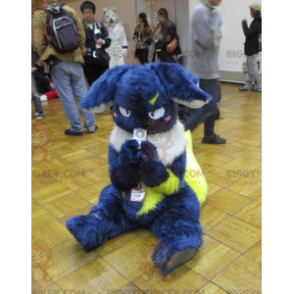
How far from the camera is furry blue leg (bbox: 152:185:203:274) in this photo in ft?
3.44

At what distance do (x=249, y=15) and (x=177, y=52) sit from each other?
35 centimetres

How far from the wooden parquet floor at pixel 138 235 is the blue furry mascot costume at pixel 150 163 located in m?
0.06

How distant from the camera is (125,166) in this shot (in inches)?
44.9

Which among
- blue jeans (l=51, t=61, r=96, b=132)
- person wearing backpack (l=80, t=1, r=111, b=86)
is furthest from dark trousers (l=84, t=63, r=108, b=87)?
blue jeans (l=51, t=61, r=96, b=132)

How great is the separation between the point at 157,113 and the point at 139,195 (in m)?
0.33

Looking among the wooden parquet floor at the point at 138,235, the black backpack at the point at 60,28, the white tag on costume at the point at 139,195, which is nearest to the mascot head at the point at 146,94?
the white tag on costume at the point at 139,195

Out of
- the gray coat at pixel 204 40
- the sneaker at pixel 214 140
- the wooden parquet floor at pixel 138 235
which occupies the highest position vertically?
the gray coat at pixel 204 40

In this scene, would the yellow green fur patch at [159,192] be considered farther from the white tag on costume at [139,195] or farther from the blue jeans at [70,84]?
the blue jeans at [70,84]

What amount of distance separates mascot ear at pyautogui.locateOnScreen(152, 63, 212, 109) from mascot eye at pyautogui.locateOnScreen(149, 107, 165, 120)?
60mm

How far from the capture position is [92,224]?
1193 millimetres

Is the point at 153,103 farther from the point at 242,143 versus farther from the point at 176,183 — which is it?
the point at 242,143

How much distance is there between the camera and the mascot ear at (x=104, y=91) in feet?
3.84

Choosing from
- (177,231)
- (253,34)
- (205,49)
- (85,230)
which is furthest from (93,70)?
(177,231)
